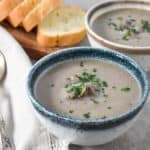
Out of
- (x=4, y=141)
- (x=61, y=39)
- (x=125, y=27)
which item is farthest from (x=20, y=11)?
(x=4, y=141)

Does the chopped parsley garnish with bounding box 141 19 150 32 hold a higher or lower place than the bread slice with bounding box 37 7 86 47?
higher

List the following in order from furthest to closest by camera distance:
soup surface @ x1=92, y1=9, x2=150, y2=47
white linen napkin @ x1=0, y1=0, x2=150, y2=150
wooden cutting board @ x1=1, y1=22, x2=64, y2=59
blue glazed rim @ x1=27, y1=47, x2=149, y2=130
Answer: wooden cutting board @ x1=1, y1=22, x2=64, y2=59, soup surface @ x1=92, y1=9, x2=150, y2=47, white linen napkin @ x1=0, y1=0, x2=150, y2=150, blue glazed rim @ x1=27, y1=47, x2=149, y2=130

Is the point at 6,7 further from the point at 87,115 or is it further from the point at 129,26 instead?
the point at 87,115

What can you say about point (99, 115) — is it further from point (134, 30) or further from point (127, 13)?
point (127, 13)

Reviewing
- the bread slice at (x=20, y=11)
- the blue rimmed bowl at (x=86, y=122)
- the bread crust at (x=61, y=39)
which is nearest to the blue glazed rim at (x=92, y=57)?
the blue rimmed bowl at (x=86, y=122)

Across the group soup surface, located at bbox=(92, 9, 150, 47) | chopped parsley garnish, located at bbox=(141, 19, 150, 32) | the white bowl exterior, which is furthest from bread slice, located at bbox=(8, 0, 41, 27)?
the white bowl exterior

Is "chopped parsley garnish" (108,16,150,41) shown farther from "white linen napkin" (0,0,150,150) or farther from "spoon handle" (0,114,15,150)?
"spoon handle" (0,114,15,150)
